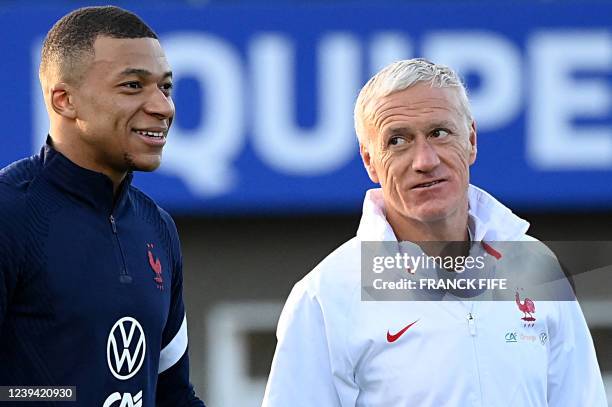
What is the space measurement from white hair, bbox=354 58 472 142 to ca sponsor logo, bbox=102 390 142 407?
869mm

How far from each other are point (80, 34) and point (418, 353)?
3.64ft

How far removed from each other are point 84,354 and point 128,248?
0.33 metres

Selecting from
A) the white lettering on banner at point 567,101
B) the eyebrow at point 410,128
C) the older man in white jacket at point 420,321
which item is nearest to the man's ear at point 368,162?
the older man in white jacket at point 420,321

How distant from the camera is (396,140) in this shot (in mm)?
3354

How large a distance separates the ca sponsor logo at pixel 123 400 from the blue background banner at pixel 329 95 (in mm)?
3338

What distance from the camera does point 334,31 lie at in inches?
260

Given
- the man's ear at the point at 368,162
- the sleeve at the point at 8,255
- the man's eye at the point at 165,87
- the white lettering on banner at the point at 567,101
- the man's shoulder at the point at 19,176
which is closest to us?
the sleeve at the point at 8,255

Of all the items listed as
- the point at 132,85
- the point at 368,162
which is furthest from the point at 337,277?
the point at 132,85

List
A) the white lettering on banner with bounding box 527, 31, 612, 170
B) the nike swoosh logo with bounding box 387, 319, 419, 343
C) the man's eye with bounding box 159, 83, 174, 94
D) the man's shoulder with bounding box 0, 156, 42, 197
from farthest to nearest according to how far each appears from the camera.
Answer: the white lettering on banner with bounding box 527, 31, 612, 170
the man's eye with bounding box 159, 83, 174, 94
the nike swoosh logo with bounding box 387, 319, 419, 343
the man's shoulder with bounding box 0, 156, 42, 197

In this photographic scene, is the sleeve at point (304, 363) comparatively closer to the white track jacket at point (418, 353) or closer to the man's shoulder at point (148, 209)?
the white track jacket at point (418, 353)

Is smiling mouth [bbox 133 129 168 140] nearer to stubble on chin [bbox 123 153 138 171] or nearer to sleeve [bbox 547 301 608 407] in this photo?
stubble on chin [bbox 123 153 138 171]

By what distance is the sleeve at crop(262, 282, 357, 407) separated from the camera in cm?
319

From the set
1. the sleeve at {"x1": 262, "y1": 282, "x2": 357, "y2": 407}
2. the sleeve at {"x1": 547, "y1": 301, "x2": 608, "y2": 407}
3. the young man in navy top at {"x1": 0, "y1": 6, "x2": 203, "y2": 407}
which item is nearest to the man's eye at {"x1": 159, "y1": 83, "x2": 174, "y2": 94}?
the young man in navy top at {"x1": 0, "y1": 6, "x2": 203, "y2": 407}

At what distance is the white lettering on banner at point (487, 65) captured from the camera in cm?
650
